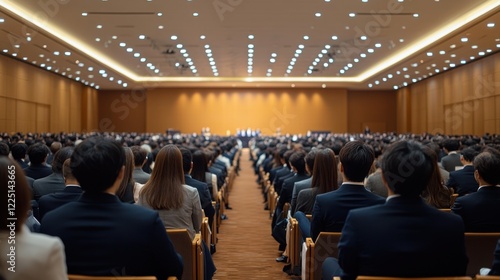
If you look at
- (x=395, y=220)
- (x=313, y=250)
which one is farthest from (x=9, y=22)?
(x=395, y=220)

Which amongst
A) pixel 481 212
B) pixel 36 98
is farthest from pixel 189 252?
pixel 36 98

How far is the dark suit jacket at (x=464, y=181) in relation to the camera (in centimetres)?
653

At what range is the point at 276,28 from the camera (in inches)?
864

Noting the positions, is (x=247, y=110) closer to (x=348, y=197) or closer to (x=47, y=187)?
(x=47, y=187)

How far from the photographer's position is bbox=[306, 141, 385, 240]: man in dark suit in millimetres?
3904

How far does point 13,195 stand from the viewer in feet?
6.17

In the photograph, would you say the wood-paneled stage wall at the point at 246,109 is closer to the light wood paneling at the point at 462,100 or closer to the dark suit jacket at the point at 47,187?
the light wood paneling at the point at 462,100

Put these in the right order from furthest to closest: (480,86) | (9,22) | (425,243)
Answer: (480,86)
(9,22)
(425,243)

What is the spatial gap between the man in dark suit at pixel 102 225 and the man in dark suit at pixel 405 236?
0.96 meters

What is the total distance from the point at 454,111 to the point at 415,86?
8834 millimetres

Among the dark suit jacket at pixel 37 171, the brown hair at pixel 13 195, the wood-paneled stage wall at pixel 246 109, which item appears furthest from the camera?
Answer: the wood-paneled stage wall at pixel 246 109

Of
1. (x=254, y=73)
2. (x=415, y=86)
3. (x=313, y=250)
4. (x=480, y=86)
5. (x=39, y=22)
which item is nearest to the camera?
(x=313, y=250)

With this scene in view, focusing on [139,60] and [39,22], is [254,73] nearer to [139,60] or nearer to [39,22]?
[139,60]

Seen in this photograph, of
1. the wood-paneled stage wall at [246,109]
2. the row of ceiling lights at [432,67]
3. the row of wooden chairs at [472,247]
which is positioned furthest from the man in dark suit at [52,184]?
the wood-paneled stage wall at [246,109]
